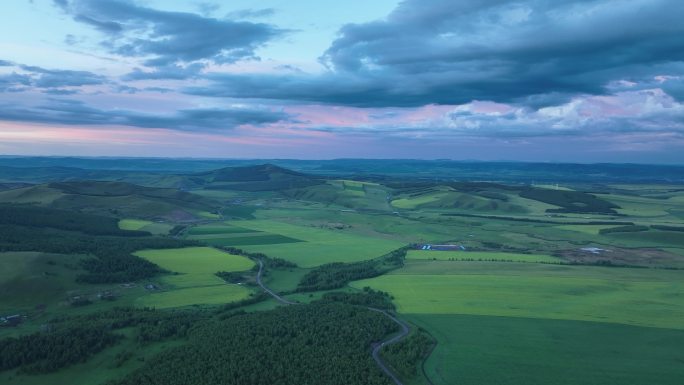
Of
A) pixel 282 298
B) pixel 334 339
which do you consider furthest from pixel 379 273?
pixel 334 339

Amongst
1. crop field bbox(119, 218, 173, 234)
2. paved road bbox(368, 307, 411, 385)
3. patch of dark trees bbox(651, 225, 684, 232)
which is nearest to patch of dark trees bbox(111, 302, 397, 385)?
paved road bbox(368, 307, 411, 385)

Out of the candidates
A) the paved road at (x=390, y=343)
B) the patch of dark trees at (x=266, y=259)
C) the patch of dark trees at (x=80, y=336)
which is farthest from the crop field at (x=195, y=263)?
the paved road at (x=390, y=343)

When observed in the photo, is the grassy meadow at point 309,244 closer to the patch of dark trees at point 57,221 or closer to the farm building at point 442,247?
the farm building at point 442,247

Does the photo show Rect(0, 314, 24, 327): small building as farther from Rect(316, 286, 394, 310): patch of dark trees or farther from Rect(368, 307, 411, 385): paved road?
Rect(368, 307, 411, 385): paved road

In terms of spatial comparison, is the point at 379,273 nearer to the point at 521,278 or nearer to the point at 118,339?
the point at 521,278

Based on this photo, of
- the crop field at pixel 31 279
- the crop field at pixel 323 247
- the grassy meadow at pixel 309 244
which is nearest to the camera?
the crop field at pixel 31 279
